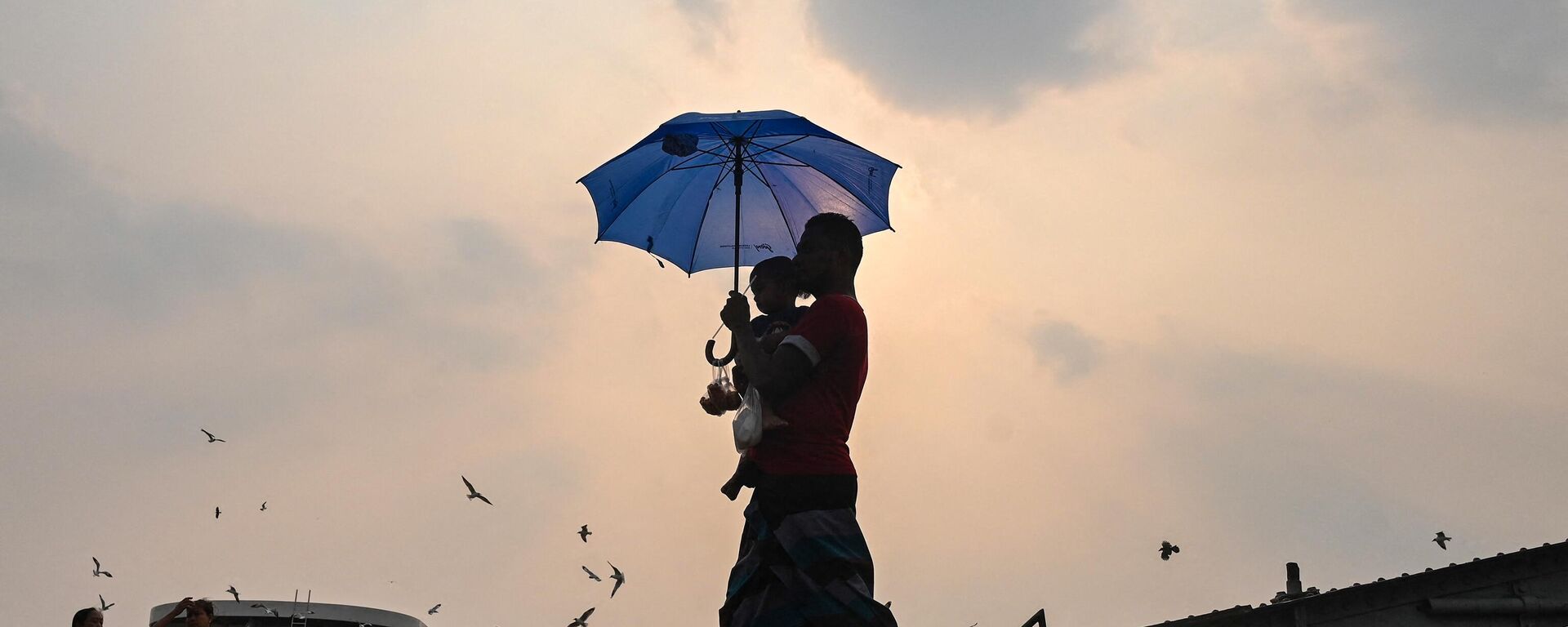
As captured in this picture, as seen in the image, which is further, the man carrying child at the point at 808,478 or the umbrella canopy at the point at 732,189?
the umbrella canopy at the point at 732,189

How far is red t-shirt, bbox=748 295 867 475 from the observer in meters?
5.68

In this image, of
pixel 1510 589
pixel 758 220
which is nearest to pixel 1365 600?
pixel 1510 589

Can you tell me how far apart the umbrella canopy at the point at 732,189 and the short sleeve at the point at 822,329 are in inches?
52.7

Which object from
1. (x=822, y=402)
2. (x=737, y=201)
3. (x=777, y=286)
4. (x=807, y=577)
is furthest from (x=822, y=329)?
(x=737, y=201)

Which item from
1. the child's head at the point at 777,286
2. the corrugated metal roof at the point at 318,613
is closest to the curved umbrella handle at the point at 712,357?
the child's head at the point at 777,286

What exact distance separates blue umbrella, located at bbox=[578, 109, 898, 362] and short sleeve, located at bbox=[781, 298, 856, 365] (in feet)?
3.93

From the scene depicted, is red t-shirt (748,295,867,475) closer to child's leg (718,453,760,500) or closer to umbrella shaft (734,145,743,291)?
child's leg (718,453,760,500)

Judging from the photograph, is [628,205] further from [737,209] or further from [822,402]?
[822,402]

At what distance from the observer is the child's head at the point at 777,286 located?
6.21 m

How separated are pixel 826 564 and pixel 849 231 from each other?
158 centimetres

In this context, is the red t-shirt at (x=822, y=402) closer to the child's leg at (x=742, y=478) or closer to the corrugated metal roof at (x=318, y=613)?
the child's leg at (x=742, y=478)

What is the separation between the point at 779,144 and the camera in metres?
7.35

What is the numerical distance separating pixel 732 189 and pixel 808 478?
8.87 feet

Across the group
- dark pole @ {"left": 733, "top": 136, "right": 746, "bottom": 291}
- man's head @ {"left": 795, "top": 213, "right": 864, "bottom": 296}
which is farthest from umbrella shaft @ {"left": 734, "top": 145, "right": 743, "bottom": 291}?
man's head @ {"left": 795, "top": 213, "right": 864, "bottom": 296}
